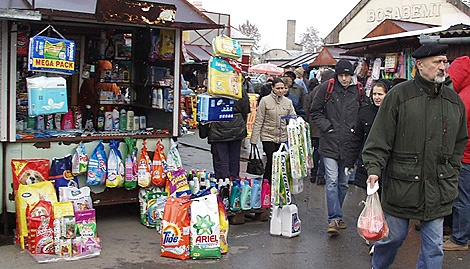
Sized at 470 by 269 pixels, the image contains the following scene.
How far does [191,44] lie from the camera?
2159 centimetres

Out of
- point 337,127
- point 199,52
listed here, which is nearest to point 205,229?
point 337,127

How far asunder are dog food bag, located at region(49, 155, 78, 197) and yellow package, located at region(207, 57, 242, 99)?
5.72 ft

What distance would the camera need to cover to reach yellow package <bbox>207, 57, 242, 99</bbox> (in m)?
6.66

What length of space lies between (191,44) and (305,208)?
14.1 metres

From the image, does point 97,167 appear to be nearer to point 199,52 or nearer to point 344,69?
point 344,69

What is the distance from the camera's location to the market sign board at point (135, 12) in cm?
618

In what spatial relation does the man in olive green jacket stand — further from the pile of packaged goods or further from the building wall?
the building wall

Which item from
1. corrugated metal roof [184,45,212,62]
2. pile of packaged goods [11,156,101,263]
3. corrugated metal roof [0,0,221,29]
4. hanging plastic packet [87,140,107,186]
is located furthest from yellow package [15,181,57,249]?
corrugated metal roof [184,45,212,62]

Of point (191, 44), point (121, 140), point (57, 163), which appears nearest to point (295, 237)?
point (121, 140)

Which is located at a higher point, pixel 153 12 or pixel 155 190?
pixel 153 12

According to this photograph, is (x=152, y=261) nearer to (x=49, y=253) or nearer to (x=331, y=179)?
(x=49, y=253)

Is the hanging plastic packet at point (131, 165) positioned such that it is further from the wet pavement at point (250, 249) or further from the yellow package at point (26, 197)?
the yellow package at point (26, 197)

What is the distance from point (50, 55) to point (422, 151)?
3873mm

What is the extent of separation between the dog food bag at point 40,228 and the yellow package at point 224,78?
7.15ft
